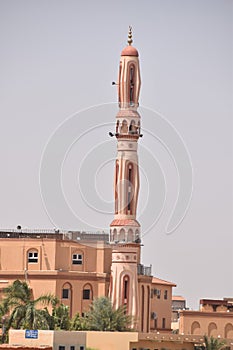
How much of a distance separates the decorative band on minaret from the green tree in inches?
304

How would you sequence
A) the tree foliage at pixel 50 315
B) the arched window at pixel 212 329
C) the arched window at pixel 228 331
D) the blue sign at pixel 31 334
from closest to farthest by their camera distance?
the blue sign at pixel 31 334 < the tree foliage at pixel 50 315 < the arched window at pixel 212 329 < the arched window at pixel 228 331

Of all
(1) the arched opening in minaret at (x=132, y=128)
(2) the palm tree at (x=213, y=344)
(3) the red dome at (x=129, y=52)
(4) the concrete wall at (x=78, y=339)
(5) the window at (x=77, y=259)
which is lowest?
(4) the concrete wall at (x=78, y=339)

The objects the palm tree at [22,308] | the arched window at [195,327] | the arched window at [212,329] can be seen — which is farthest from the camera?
the arched window at [195,327]

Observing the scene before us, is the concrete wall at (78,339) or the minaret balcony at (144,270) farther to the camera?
the minaret balcony at (144,270)

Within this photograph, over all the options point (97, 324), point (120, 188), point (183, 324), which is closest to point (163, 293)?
point (183, 324)

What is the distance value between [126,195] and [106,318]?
12916 mm

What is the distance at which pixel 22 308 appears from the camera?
103 meters

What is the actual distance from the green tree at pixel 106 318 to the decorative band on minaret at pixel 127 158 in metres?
7.73

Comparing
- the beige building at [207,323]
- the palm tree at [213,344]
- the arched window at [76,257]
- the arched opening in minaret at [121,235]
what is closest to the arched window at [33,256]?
the arched window at [76,257]

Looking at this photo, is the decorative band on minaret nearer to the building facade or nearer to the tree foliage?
the building facade

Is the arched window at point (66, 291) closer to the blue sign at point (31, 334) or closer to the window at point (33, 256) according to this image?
the window at point (33, 256)

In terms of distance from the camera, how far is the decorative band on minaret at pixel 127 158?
11800 centimetres

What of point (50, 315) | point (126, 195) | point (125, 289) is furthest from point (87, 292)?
point (50, 315)

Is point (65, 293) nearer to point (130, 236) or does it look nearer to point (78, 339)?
point (130, 236)
